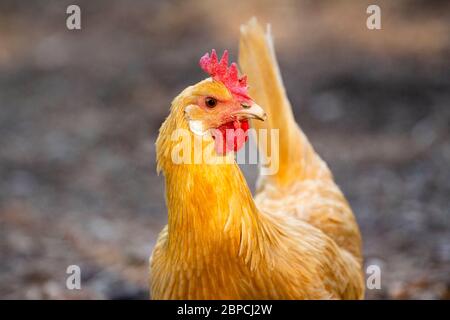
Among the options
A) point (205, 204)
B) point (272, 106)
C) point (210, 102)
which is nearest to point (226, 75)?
point (210, 102)

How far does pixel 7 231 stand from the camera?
226 inches

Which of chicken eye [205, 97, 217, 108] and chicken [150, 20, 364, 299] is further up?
chicken eye [205, 97, 217, 108]

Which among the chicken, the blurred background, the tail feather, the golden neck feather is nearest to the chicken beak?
the chicken

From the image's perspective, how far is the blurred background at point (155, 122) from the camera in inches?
209

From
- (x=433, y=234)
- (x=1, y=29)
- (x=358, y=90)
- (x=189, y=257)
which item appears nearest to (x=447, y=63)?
(x=358, y=90)

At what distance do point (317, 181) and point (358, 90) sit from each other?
4237 millimetres

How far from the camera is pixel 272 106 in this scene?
393 centimetres

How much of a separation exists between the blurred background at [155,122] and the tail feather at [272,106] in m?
1.26

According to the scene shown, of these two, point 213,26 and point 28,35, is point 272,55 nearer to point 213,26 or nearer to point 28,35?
point 213,26

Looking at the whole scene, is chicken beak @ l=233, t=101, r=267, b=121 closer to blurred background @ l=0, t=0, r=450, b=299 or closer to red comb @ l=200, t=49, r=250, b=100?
red comb @ l=200, t=49, r=250, b=100

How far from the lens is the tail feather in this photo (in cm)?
393

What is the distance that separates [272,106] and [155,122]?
14.0 feet

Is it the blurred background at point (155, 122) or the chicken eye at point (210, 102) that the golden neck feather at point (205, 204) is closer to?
the chicken eye at point (210, 102)

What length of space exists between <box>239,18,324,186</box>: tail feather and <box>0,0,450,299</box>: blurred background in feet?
4.14
